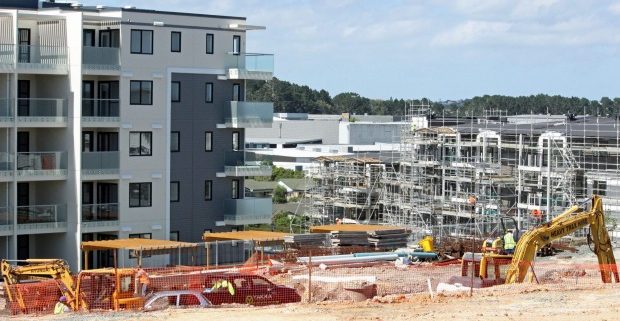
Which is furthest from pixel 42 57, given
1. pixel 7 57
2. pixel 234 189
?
pixel 234 189

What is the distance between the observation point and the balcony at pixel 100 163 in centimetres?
4616

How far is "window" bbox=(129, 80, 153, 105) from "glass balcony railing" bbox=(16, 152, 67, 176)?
142 inches

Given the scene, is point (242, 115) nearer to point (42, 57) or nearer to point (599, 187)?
point (42, 57)

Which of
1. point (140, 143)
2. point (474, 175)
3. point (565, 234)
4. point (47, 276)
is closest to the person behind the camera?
point (47, 276)

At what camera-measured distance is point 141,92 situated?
48219 millimetres

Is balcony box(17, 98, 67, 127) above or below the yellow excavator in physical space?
above

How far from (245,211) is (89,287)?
728 inches

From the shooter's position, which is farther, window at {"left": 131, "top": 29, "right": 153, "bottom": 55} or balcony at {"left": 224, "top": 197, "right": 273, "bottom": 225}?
balcony at {"left": 224, "top": 197, "right": 273, "bottom": 225}

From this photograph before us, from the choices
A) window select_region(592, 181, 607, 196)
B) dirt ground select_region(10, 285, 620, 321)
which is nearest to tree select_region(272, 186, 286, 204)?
window select_region(592, 181, 607, 196)

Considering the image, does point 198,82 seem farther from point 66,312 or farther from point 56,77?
point 66,312

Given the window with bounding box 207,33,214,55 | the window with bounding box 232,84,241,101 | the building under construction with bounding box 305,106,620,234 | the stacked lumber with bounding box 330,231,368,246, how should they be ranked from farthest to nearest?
the building under construction with bounding box 305,106,620,234 → the window with bounding box 232,84,241,101 → the window with bounding box 207,33,214,55 → the stacked lumber with bounding box 330,231,368,246

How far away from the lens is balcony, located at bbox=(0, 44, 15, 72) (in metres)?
43.9

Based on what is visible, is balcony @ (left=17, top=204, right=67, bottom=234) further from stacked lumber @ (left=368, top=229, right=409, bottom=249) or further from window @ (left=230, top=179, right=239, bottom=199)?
stacked lumber @ (left=368, top=229, right=409, bottom=249)

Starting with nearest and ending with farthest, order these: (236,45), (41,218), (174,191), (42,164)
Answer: (41,218) < (42,164) < (174,191) < (236,45)
